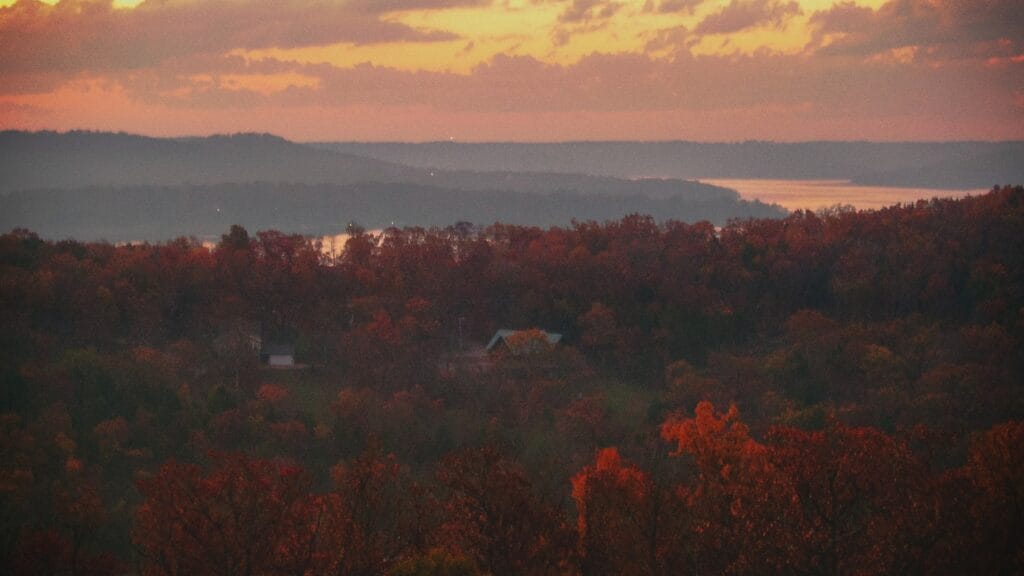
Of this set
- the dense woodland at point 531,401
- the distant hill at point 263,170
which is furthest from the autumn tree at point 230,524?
the distant hill at point 263,170

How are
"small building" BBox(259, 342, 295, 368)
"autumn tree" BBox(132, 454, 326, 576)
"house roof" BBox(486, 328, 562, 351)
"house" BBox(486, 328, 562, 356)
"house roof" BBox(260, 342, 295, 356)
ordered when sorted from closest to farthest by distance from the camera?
"autumn tree" BBox(132, 454, 326, 576) → "house" BBox(486, 328, 562, 356) → "small building" BBox(259, 342, 295, 368) → "house roof" BBox(260, 342, 295, 356) → "house roof" BBox(486, 328, 562, 351)

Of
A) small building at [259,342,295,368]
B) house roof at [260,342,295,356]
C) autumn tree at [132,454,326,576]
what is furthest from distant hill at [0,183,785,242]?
autumn tree at [132,454,326,576]

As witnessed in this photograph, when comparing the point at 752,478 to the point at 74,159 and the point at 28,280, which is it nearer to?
the point at 28,280

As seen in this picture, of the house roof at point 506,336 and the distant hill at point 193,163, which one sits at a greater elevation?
the distant hill at point 193,163

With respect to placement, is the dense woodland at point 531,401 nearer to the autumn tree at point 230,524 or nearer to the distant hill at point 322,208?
the autumn tree at point 230,524

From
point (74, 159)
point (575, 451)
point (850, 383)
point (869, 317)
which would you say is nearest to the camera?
point (575, 451)

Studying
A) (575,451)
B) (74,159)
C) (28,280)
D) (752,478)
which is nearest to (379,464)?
(752,478)

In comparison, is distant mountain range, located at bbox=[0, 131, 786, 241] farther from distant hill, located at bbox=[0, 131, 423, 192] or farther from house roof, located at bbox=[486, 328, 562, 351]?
house roof, located at bbox=[486, 328, 562, 351]
